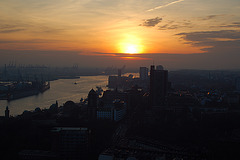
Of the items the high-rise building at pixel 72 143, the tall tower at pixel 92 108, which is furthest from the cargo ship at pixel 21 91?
the high-rise building at pixel 72 143

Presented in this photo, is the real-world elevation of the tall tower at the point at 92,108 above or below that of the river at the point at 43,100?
above

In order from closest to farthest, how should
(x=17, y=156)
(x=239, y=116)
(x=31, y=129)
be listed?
(x=17, y=156) < (x=31, y=129) < (x=239, y=116)

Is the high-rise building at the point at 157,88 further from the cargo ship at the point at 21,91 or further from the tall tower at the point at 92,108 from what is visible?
the cargo ship at the point at 21,91

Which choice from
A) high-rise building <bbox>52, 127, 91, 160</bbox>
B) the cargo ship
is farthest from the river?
high-rise building <bbox>52, 127, 91, 160</bbox>

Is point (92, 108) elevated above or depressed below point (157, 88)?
below

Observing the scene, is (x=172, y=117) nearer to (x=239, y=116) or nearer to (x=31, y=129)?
(x=239, y=116)

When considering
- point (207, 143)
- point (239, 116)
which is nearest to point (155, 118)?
point (207, 143)

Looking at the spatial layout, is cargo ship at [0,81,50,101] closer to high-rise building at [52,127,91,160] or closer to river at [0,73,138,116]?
river at [0,73,138,116]

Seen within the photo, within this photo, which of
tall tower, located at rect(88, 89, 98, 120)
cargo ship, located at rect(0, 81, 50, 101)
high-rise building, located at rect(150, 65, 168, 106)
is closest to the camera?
tall tower, located at rect(88, 89, 98, 120)

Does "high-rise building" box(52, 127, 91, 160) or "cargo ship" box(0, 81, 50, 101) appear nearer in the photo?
"high-rise building" box(52, 127, 91, 160)

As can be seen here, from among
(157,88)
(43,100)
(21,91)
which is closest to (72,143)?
(157,88)

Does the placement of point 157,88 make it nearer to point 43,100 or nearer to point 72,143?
point 72,143
